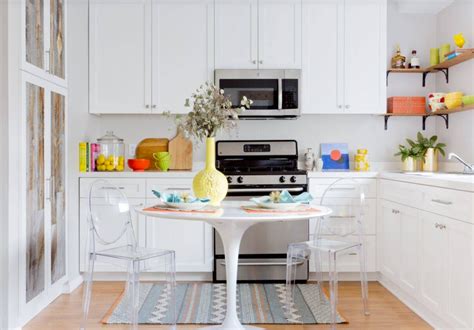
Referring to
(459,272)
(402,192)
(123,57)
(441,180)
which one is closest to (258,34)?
(123,57)

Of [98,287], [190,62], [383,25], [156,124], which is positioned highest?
[383,25]

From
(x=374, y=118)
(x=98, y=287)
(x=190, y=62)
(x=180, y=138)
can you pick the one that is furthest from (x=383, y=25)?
(x=98, y=287)

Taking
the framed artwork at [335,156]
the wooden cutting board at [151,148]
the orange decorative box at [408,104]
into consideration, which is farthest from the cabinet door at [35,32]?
the orange decorative box at [408,104]

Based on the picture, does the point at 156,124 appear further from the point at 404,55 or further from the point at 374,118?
the point at 404,55

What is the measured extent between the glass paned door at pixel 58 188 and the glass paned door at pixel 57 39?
199 mm

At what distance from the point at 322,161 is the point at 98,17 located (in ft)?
7.62

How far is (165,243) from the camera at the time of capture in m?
4.29

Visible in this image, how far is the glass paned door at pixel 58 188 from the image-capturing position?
12.3ft

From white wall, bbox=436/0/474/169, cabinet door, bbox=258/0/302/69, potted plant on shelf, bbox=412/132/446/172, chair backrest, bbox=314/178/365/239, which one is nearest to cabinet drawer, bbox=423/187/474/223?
chair backrest, bbox=314/178/365/239

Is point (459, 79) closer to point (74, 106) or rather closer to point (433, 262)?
point (433, 262)

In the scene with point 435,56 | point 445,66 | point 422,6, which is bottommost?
point 445,66

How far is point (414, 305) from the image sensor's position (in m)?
3.55

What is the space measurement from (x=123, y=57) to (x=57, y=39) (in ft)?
2.29

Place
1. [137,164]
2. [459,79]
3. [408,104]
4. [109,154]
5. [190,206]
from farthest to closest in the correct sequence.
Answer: [408,104] < [109,154] < [137,164] < [459,79] < [190,206]
